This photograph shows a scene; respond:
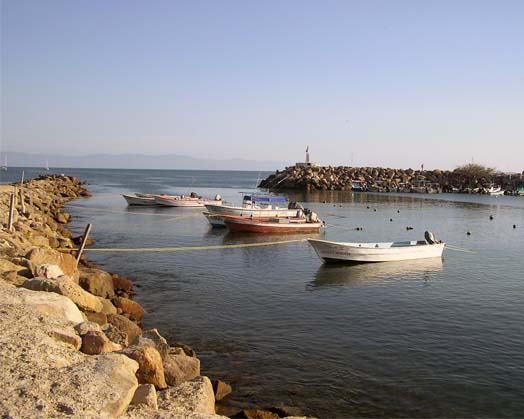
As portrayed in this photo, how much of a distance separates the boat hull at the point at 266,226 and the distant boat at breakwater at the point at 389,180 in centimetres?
5777

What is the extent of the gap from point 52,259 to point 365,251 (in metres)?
15.8

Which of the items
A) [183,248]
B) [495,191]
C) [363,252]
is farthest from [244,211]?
[495,191]

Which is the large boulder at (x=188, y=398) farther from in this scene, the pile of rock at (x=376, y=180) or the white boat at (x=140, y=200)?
the pile of rock at (x=376, y=180)

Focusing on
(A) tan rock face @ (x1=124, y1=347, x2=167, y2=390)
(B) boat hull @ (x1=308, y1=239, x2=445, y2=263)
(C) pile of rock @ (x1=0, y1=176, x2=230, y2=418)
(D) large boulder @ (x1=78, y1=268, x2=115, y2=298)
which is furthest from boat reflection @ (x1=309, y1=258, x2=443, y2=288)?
(A) tan rock face @ (x1=124, y1=347, x2=167, y2=390)

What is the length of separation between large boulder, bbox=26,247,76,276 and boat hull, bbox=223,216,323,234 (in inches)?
867

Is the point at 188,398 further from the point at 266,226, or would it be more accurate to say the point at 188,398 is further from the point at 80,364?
the point at 266,226

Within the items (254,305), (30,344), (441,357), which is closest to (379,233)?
(254,305)

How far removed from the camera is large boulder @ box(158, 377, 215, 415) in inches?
342

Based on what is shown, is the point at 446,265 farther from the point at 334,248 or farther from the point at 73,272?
the point at 73,272

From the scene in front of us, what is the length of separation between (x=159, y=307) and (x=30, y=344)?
8881 mm

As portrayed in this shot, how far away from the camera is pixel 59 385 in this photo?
7547 millimetres

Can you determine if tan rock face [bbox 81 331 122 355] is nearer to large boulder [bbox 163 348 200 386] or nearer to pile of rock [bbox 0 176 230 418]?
pile of rock [bbox 0 176 230 418]

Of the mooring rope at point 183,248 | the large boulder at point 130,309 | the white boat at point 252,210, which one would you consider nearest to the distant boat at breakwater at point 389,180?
the white boat at point 252,210

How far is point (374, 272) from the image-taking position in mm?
24656
